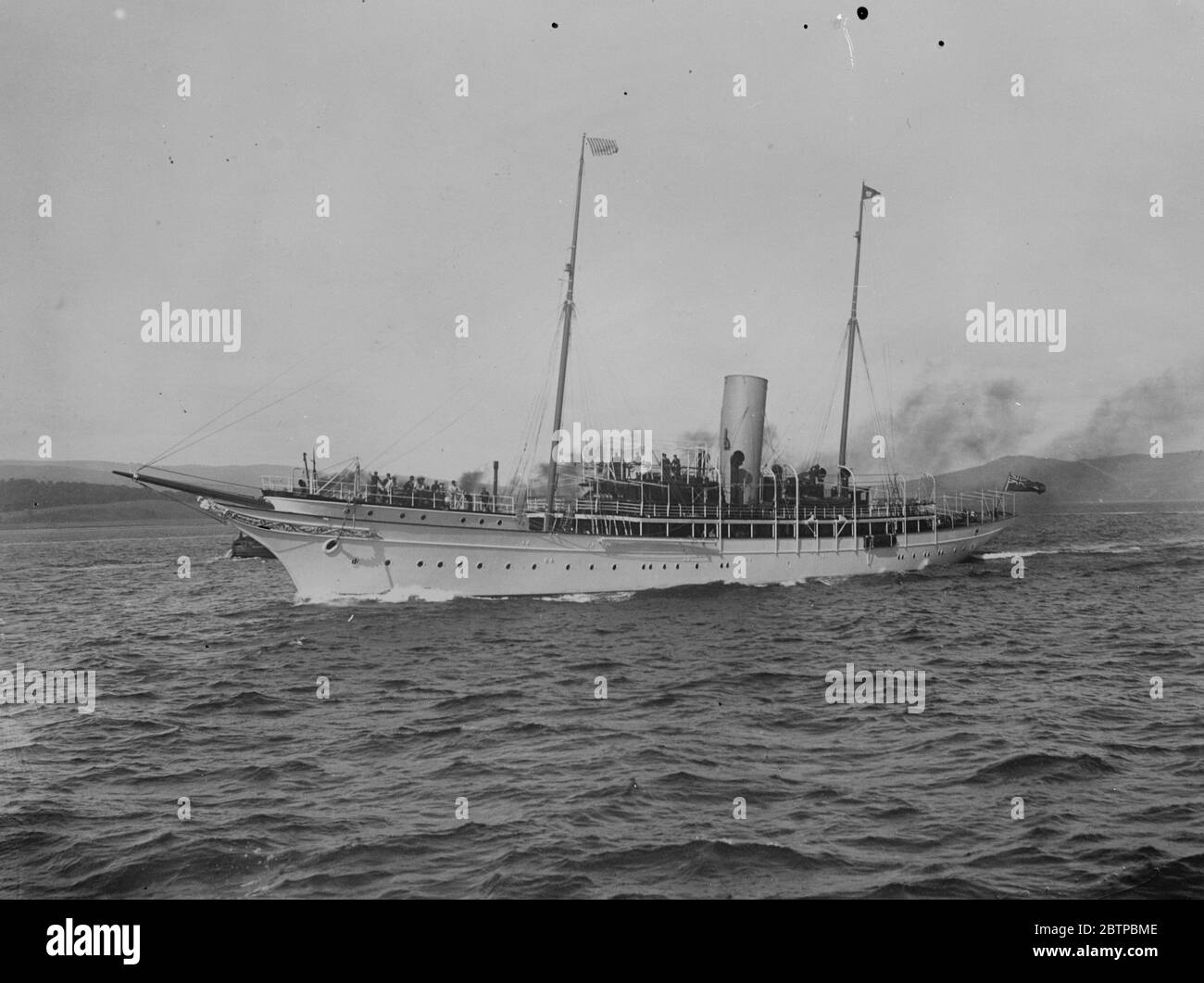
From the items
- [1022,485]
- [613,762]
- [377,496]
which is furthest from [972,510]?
[613,762]

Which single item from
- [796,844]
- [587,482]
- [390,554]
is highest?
[587,482]

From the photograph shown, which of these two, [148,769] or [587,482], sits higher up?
[587,482]

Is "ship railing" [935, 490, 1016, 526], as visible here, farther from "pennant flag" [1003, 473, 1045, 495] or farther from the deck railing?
the deck railing

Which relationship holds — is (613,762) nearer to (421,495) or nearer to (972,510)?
(421,495)

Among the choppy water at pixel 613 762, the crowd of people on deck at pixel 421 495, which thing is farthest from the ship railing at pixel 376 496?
the choppy water at pixel 613 762

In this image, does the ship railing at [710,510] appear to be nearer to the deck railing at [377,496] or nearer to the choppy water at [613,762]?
the deck railing at [377,496]
